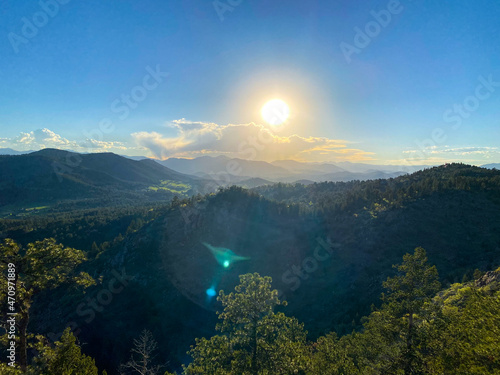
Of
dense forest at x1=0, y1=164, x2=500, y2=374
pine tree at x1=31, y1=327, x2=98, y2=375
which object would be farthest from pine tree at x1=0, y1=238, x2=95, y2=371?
pine tree at x1=31, y1=327, x2=98, y2=375

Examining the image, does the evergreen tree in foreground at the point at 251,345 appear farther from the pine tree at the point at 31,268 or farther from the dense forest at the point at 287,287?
the pine tree at the point at 31,268

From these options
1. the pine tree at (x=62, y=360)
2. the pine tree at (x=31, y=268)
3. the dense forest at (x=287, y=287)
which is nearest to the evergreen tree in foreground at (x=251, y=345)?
the dense forest at (x=287, y=287)

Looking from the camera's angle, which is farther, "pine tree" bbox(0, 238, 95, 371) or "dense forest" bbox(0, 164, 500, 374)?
"dense forest" bbox(0, 164, 500, 374)

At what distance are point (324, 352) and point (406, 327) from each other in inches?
409

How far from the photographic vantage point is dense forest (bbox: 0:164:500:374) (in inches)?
521

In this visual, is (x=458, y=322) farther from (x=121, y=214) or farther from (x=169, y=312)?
(x=121, y=214)

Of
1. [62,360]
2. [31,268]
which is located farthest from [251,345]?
[31,268]

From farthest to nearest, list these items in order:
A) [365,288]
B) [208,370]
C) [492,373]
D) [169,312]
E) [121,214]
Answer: [121,214], [169,312], [365,288], [208,370], [492,373]

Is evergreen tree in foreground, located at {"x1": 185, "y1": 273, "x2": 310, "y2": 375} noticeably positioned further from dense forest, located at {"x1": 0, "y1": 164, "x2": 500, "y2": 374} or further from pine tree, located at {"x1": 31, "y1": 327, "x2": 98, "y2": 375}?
pine tree, located at {"x1": 31, "y1": 327, "x2": 98, "y2": 375}

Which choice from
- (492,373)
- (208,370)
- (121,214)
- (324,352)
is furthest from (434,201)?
(121,214)

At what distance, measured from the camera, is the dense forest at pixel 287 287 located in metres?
13.2

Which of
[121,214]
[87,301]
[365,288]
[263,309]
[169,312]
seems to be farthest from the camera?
[121,214]

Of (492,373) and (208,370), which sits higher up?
(492,373)

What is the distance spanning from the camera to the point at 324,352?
21.7m
